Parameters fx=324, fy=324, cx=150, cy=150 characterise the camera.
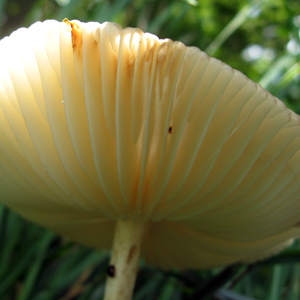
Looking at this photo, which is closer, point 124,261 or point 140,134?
point 140,134

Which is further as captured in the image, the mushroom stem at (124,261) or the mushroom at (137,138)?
the mushroom stem at (124,261)

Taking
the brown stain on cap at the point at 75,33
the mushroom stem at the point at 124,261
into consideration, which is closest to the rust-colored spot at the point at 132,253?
the mushroom stem at the point at 124,261

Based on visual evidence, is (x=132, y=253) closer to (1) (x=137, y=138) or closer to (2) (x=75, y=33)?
(1) (x=137, y=138)

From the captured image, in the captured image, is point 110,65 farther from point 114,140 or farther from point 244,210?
point 244,210

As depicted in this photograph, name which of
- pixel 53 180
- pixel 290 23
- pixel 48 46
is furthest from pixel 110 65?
pixel 290 23

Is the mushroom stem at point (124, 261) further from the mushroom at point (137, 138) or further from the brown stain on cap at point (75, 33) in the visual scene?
the brown stain on cap at point (75, 33)

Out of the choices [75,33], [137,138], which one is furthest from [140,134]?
[75,33]

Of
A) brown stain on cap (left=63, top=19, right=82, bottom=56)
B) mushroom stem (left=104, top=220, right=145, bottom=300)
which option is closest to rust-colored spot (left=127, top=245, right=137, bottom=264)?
mushroom stem (left=104, top=220, right=145, bottom=300)
